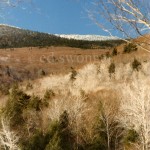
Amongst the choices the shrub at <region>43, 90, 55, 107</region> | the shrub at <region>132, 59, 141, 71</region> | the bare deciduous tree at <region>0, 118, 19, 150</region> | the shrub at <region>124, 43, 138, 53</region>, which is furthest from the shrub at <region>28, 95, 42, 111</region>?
the shrub at <region>124, 43, 138, 53</region>

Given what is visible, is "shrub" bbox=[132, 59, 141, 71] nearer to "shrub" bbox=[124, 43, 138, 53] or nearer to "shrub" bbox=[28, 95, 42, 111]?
"shrub" bbox=[124, 43, 138, 53]

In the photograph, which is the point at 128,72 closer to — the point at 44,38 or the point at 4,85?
the point at 4,85

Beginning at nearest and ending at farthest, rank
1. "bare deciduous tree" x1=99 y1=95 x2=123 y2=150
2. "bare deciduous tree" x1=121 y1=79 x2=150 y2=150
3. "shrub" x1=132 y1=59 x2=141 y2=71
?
"bare deciduous tree" x1=121 y1=79 x2=150 y2=150 → "bare deciduous tree" x1=99 y1=95 x2=123 y2=150 → "shrub" x1=132 y1=59 x2=141 y2=71

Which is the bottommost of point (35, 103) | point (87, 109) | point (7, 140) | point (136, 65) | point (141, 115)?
point (7, 140)

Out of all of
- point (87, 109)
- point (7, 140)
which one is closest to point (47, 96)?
point (87, 109)

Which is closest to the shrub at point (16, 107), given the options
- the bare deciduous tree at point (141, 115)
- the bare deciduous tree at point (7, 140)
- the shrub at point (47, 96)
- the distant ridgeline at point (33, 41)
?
the shrub at point (47, 96)

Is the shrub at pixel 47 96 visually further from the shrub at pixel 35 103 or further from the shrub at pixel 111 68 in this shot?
the shrub at pixel 111 68

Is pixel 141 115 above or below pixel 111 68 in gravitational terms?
below

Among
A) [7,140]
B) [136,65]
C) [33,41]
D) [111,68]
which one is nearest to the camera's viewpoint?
[7,140]

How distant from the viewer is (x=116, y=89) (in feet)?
191

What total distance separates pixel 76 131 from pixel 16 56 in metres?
64.7

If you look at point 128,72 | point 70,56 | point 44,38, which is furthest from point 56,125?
point 44,38

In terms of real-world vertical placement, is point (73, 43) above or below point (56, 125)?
above

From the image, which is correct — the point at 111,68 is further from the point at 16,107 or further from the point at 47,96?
the point at 16,107
